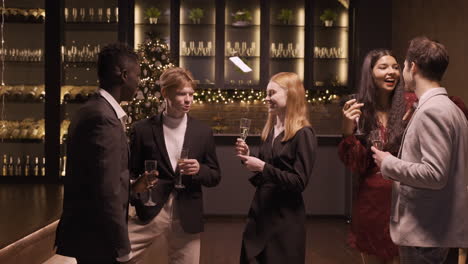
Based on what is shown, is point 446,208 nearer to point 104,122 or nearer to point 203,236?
point 104,122

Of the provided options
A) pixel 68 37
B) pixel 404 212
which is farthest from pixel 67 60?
pixel 404 212

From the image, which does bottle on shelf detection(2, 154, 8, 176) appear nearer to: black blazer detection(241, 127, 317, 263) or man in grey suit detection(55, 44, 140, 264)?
black blazer detection(241, 127, 317, 263)

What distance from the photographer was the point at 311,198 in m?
7.22

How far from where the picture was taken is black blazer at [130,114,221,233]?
298 centimetres

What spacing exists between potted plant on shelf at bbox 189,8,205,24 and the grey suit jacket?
19.0ft

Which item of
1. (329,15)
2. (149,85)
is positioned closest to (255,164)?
(149,85)

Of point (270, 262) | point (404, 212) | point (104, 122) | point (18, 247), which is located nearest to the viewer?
point (104, 122)

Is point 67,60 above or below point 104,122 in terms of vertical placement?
above

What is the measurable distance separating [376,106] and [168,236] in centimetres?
134

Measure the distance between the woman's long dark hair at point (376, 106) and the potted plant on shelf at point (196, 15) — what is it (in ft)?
16.0

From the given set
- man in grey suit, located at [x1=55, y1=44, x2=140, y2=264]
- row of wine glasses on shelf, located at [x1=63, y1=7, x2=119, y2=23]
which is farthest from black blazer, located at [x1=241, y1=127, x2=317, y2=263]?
row of wine glasses on shelf, located at [x1=63, y1=7, x2=119, y2=23]

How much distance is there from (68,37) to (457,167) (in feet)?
20.9

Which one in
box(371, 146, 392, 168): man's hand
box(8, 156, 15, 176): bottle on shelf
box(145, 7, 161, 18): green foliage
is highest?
box(145, 7, 161, 18): green foliage

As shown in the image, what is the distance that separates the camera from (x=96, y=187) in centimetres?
212
